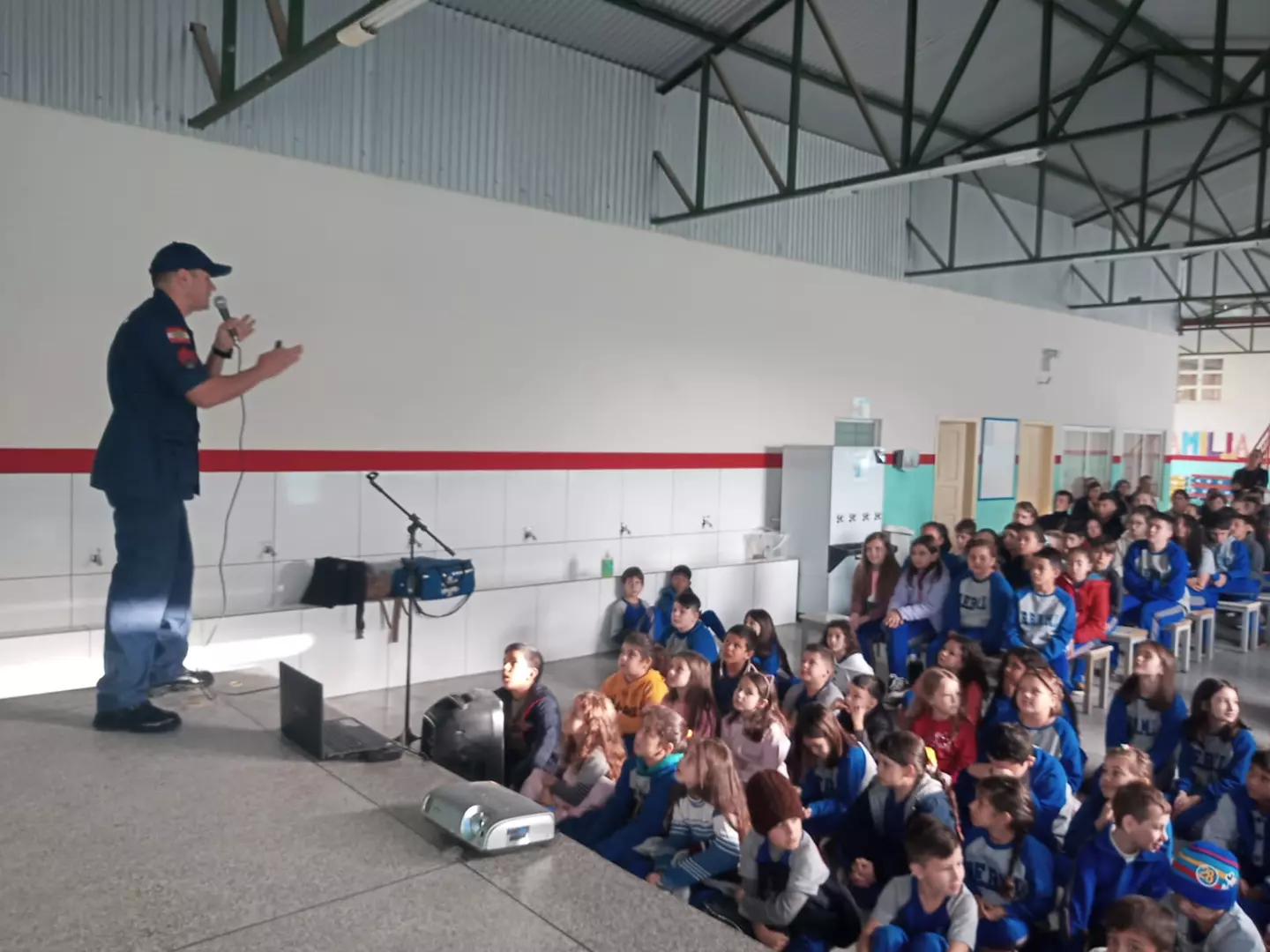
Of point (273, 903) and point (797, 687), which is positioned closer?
point (273, 903)

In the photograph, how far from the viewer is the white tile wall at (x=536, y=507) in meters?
7.14

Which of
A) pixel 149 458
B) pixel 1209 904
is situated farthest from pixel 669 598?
pixel 1209 904

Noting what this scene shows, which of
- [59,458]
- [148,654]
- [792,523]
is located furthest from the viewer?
[792,523]

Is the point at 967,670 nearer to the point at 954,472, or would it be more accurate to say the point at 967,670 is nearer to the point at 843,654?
the point at 843,654

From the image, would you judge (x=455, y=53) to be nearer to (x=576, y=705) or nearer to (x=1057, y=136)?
(x=1057, y=136)

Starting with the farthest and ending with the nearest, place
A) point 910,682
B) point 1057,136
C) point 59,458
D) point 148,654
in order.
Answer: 1. point 910,682
2. point 1057,136
3. point 59,458
4. point 148,654

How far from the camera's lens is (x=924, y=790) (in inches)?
121

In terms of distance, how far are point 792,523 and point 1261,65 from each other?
491 cm

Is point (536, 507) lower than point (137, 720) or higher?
higher

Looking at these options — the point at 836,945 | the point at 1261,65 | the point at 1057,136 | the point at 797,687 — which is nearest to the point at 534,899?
the point at 836,945

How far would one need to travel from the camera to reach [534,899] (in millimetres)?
1969

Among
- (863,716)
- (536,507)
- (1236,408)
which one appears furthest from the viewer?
(1236,408)

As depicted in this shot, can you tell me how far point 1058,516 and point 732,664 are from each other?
20.6ft

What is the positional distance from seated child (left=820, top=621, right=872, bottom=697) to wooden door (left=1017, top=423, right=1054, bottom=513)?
793 centimetres
